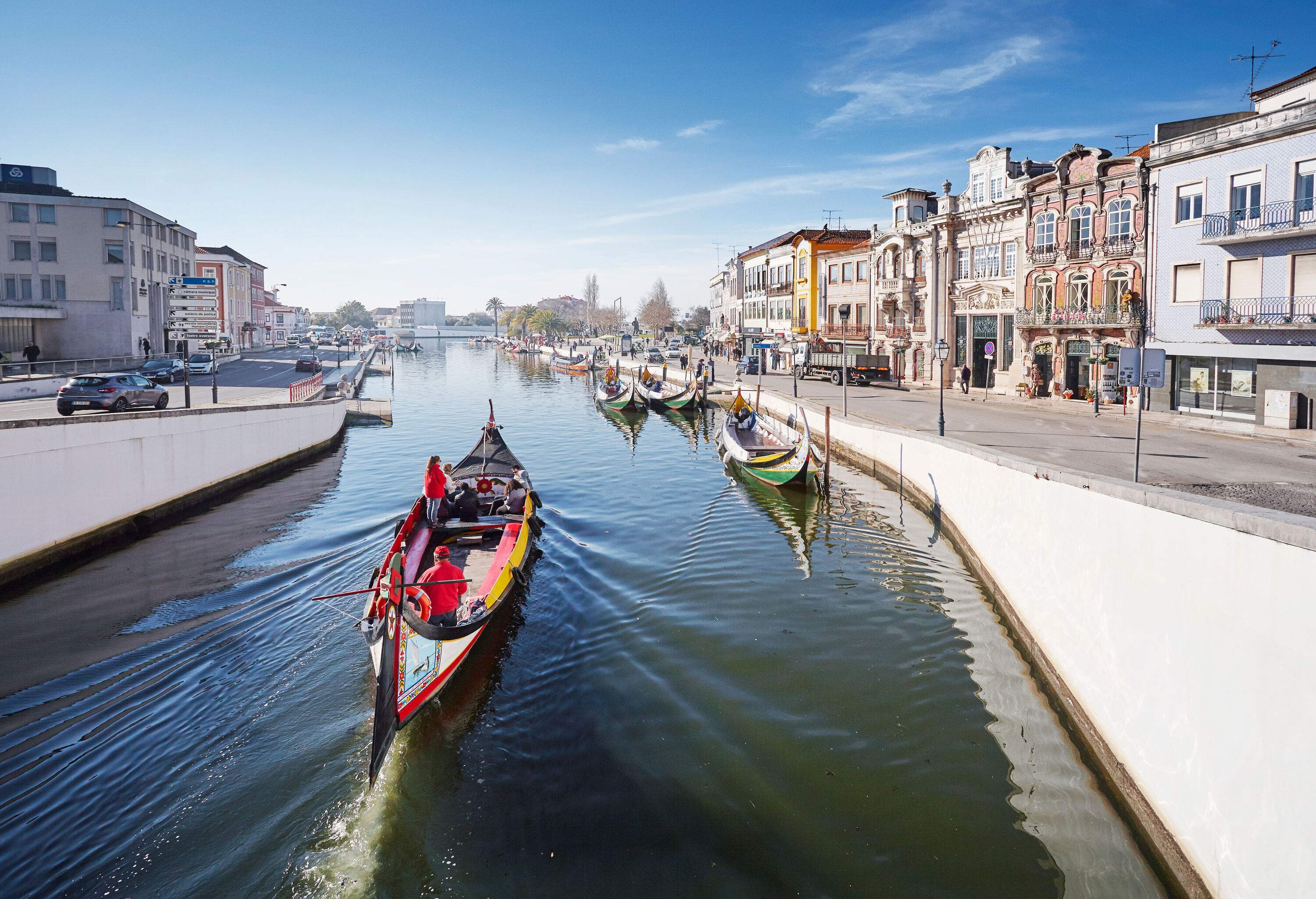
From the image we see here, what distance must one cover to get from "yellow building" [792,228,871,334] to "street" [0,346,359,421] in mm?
39825

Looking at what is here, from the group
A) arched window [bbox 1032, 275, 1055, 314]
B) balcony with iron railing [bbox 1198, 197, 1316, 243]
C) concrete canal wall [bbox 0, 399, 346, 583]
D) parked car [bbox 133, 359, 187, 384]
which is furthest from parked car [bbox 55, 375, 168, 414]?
arched window [bbox 1032, 275, 1055, 314]

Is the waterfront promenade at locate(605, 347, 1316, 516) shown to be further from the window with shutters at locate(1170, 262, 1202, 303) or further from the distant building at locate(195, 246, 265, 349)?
the distant building at locate(195, 246, 265, 349)

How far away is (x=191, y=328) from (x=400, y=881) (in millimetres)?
26391

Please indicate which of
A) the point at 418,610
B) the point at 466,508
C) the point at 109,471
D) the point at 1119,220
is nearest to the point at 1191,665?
the point at 418,610

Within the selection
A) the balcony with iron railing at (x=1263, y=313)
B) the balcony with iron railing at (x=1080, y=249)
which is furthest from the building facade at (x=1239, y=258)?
the balcony with iron railing at (x=1080, y=249)

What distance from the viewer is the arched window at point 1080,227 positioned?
39.3 m

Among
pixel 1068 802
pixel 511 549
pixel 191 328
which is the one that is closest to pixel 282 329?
pixel 191 328

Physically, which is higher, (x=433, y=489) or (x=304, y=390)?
(x=304, y=390)

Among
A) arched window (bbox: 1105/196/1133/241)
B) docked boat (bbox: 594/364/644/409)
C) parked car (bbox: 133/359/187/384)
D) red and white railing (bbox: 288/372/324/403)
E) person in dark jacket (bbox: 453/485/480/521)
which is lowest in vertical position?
person in dark jacket (bbox: 453/485/480/521)

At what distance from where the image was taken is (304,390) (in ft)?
134

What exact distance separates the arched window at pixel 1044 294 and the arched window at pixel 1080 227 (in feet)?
7.62

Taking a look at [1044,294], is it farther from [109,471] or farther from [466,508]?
[109,471]

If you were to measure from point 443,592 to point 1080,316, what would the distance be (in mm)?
37189

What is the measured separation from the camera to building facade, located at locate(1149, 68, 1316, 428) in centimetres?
2759
